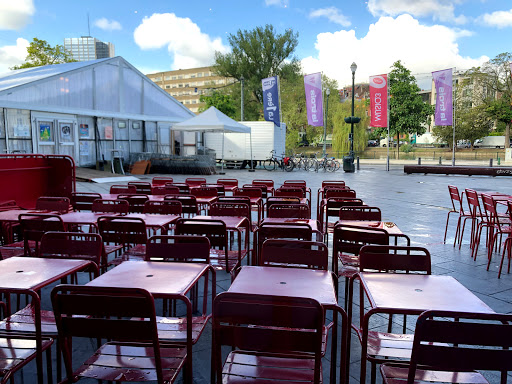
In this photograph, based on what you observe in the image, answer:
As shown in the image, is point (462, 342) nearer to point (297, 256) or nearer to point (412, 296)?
point (412, 296)

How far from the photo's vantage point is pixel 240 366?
2.25 meters

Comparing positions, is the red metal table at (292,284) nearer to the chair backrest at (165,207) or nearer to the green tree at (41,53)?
the chair backrest at (165,207)

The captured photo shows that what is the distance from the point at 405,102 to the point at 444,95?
60.7 feet

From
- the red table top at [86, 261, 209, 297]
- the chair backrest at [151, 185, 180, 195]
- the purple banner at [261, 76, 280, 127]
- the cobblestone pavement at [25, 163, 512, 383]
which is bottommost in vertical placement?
the cobblestone pavement at [25, 163, 512, 383]

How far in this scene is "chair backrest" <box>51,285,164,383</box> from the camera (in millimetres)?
2080

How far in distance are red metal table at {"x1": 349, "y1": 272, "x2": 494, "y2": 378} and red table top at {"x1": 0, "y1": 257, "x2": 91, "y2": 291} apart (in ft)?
6.60

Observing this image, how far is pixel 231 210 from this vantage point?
5.50m

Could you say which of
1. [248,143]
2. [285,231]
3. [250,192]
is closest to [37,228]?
[285,231]

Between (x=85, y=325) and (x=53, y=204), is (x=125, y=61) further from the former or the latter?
(x=85, y=325)

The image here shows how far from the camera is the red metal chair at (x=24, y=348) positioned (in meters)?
2.26

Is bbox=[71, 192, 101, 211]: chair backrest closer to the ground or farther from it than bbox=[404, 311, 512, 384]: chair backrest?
farther from it

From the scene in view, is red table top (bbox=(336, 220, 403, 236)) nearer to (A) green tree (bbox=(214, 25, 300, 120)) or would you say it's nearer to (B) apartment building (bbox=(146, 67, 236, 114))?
(A) green tree (bbox=(214, 25, 300, 120))

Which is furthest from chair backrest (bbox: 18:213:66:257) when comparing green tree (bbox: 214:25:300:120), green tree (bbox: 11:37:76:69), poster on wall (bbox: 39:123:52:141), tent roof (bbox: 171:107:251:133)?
green tree (bbox: 214:25:300:120)

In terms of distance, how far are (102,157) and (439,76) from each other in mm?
18626
